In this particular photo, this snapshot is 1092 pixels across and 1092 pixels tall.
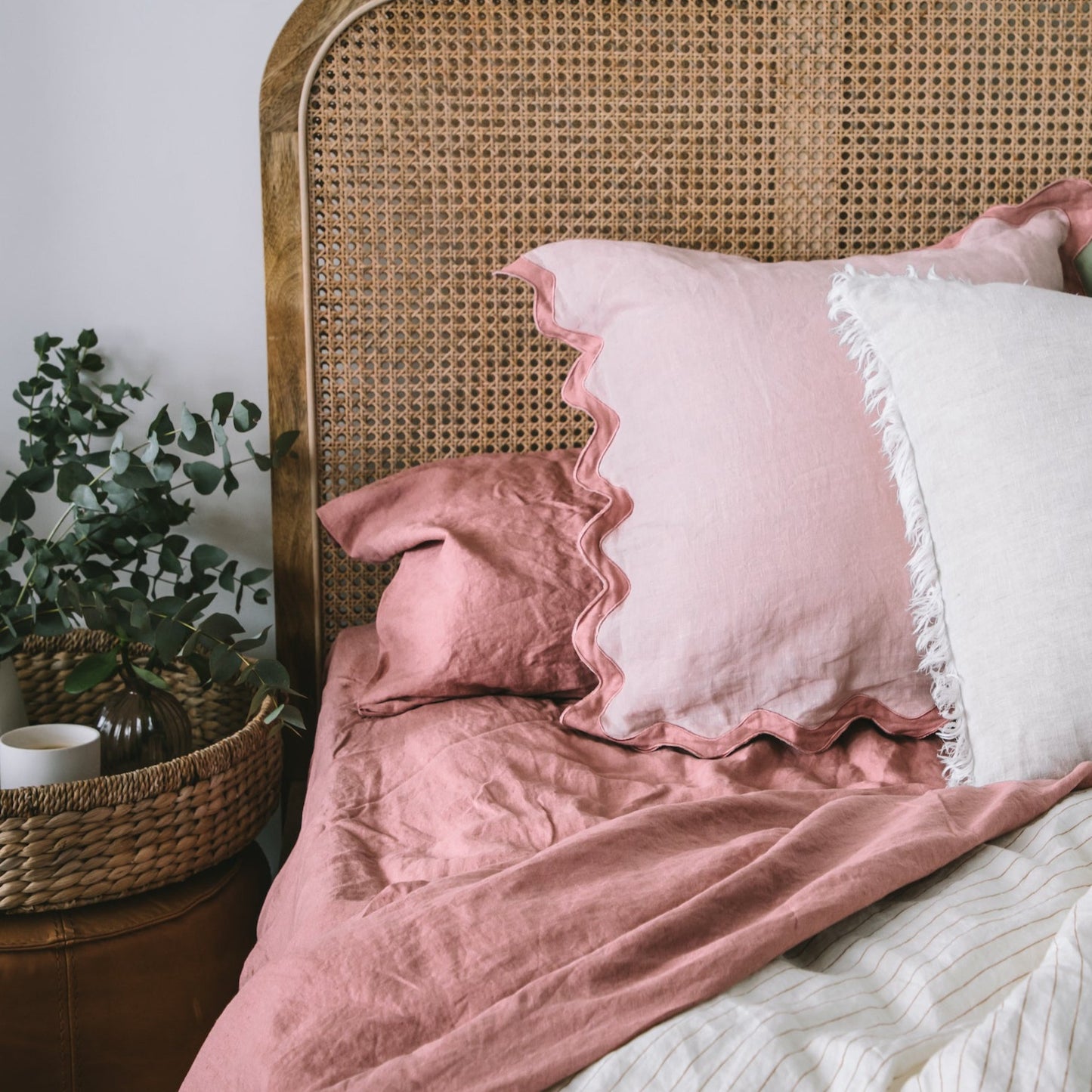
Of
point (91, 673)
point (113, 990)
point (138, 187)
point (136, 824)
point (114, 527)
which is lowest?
point (113, 990)

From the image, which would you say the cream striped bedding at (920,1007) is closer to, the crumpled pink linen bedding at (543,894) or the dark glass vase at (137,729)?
the crumpled pink linen bedding at (543,894)

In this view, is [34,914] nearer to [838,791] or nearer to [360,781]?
[360,781]

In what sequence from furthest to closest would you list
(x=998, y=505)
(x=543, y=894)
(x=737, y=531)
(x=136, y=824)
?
(x=136, y=824)
(x=737, y=531)
(x=998, y=505)
(x=543, y=894)

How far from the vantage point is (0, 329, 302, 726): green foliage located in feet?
3.82

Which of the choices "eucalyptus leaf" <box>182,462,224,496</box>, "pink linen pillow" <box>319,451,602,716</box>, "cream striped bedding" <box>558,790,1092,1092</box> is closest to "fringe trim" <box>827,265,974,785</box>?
"cream striped bedding" <box>558,790,1092,1092</box>

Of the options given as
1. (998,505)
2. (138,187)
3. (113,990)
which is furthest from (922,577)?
(138,187)

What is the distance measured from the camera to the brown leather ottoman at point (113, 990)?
1038 mm

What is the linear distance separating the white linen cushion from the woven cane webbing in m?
0.57

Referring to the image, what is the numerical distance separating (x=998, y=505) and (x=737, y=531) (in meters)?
0.23

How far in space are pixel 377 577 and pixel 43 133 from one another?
0.75 m

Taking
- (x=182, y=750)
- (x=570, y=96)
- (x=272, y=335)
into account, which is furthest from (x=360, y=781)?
(x=570, y=96)

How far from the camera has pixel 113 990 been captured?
3.50ft

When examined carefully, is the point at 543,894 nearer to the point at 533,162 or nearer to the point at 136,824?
the point at 136,824

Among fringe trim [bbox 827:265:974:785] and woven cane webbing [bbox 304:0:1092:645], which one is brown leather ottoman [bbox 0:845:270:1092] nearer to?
woven cane webbing [bbox 304:0:1092:645]
